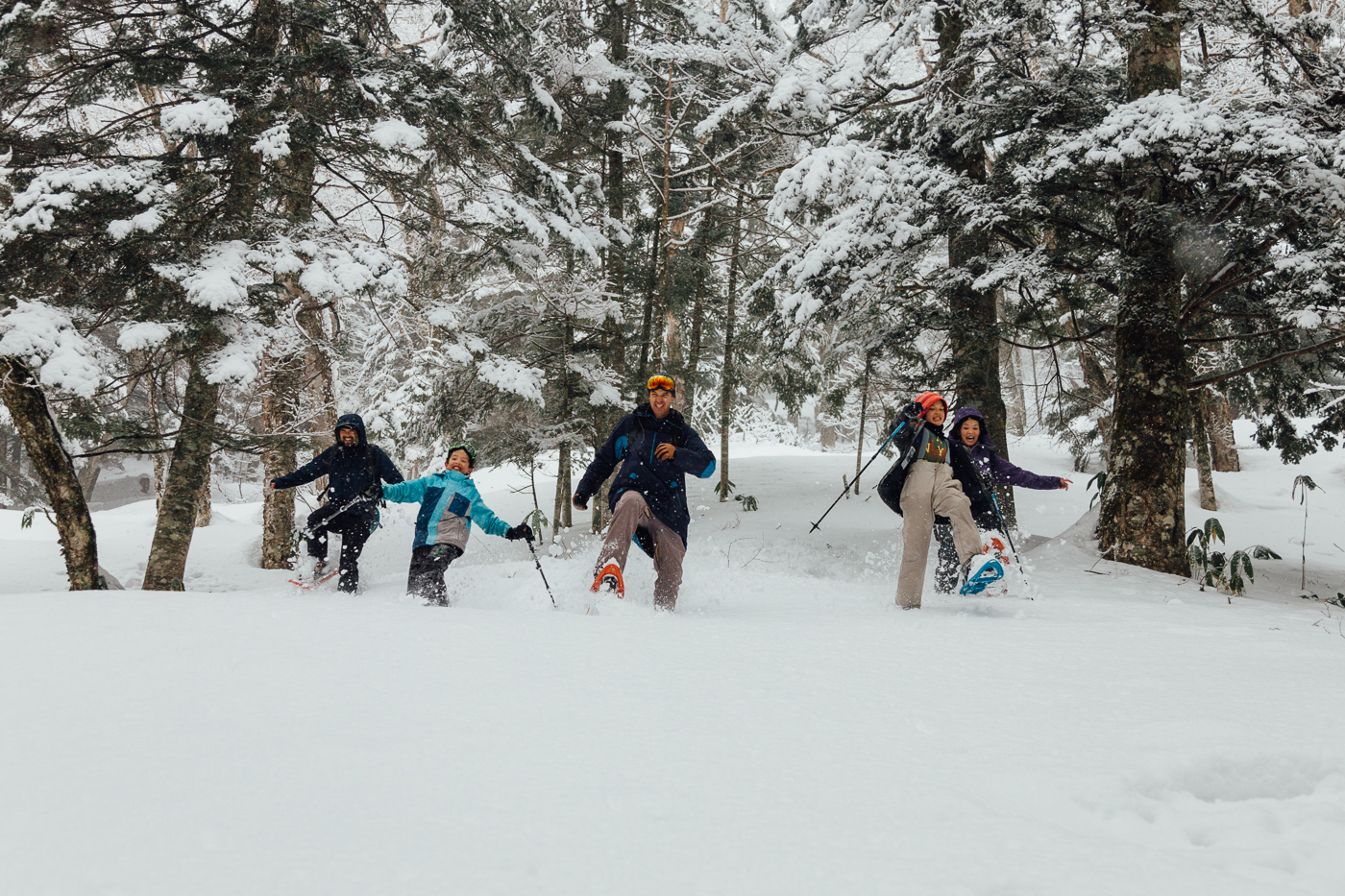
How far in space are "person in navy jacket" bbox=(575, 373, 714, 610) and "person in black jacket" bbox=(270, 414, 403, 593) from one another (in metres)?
2.79

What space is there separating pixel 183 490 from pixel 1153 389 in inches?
413

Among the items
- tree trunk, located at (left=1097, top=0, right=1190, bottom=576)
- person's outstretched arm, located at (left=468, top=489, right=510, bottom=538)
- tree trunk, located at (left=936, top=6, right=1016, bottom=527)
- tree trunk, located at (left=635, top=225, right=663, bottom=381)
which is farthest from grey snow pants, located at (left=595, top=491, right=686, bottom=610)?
tree trunk, located at (left=635, top=225, right=663, bottom=381)

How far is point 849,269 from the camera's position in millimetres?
7891

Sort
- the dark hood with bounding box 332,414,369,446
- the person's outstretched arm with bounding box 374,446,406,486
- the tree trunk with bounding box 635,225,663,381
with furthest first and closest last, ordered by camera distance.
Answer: the tree trunk with bounding box 635,225,663,381 → the person's outstretched arm with bounding box 374,446,406,486 → the dark hood with bounding box 332,414,369,446

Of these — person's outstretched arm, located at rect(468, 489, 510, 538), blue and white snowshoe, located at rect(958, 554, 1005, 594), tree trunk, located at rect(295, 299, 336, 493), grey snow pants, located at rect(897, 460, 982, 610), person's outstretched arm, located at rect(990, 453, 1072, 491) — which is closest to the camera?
blue and white snowshoe, located at rect(958, 554, 1005, 594)

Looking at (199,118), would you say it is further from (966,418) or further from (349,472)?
(966,418)

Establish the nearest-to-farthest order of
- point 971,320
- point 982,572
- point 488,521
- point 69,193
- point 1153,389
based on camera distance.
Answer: point 982,572, point 69,193, point 488,521, point 1153,389, point 971,320

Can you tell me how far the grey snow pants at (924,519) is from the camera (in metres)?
5.26

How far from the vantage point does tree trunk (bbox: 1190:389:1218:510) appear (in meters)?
10.7

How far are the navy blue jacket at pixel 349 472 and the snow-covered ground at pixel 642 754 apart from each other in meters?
3.17

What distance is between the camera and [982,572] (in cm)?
485

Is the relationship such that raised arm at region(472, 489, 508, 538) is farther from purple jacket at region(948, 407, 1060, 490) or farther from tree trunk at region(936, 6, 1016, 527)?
tree trunk at region(936, 6, 1016, 527)

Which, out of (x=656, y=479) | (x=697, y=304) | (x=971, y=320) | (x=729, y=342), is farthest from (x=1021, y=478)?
(x=697, y=304)

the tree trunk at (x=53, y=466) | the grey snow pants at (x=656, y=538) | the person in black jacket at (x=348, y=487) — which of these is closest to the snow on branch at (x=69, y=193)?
the tree trunk at (x=53, y=466)
